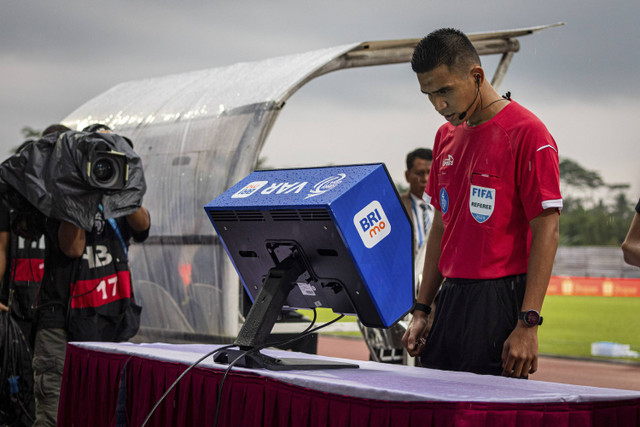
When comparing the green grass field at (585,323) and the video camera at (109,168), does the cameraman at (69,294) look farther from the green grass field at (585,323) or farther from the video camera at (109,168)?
the green grass field at (585,323)

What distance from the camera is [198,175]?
701 cm

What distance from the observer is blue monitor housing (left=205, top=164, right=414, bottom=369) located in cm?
234

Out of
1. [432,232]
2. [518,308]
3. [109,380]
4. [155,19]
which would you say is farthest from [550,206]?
[155,19]

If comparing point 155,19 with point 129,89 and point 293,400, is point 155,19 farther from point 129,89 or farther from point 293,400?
point 293,400

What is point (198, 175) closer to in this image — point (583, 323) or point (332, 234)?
point (332, 234)

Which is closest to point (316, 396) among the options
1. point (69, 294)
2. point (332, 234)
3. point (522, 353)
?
point (332, 234)

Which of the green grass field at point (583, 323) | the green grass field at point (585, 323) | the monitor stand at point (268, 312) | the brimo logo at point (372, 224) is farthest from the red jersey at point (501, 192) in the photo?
the green grass field at point (585, 323)

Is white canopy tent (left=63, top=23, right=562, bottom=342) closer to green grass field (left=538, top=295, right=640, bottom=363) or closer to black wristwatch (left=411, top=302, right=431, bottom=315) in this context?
black wristwatch (left=411, top=302, right=431, bottom=315)

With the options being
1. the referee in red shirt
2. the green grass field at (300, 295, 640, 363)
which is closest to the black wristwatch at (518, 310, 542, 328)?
the referee in red shirt

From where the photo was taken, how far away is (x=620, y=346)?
15.9 m

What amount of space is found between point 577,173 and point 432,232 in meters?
39.5

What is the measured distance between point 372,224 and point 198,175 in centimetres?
480

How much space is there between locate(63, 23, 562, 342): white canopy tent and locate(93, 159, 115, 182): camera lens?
97.8 inches

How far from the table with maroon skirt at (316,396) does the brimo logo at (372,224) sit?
0.42 m
